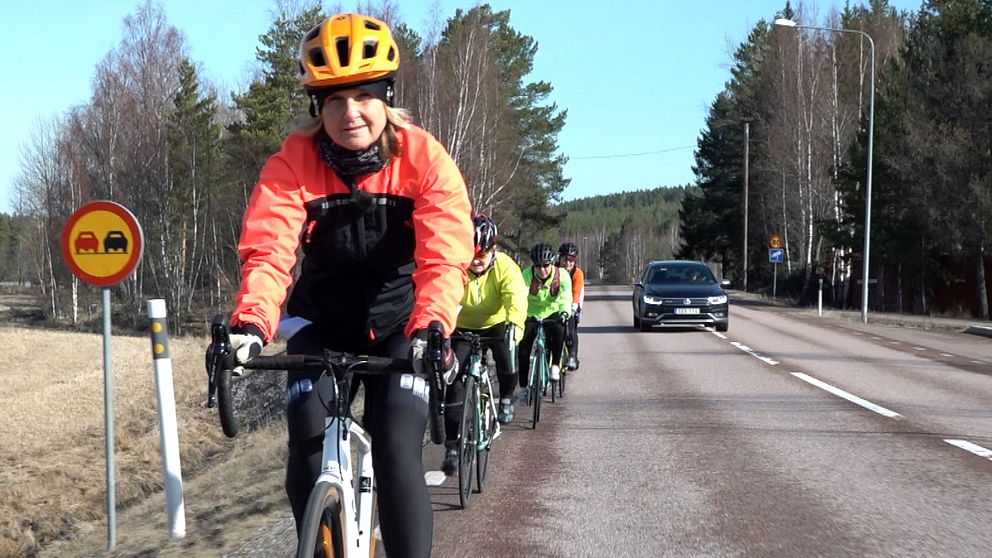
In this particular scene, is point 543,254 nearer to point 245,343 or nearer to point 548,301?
point 548,301

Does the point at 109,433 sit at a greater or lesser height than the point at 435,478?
greater

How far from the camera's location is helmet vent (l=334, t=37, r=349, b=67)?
305 centimetres

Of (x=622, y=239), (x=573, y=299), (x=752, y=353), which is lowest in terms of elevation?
(x=752, y=353)

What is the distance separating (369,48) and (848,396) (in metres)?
9.67

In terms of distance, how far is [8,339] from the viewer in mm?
37719

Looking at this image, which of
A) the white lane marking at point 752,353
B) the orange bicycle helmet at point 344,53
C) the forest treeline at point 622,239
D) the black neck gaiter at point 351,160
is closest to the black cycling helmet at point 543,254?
the white lane marking at point 752,353

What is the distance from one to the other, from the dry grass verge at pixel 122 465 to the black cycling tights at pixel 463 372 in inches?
42.3

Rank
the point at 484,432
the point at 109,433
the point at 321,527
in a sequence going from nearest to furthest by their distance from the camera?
the point at 321,527
the point at 109,433
the point at 484,432

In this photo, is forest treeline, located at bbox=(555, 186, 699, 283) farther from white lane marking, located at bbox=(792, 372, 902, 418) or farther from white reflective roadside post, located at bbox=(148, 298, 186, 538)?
white reflective roadside post, located at bbox=(148, 298, 186, 538)

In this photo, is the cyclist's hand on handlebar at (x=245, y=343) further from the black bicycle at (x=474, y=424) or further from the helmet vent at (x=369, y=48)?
the black bicycle at (x=474, y=424)

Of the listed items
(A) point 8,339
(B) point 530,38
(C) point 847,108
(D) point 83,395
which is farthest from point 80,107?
(C) point 847,108

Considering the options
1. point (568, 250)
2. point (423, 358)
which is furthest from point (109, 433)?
point (568, 250)

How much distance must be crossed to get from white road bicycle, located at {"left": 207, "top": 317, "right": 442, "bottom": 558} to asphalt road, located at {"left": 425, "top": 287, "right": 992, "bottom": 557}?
79.8 inches

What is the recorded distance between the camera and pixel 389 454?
310 centimetres
